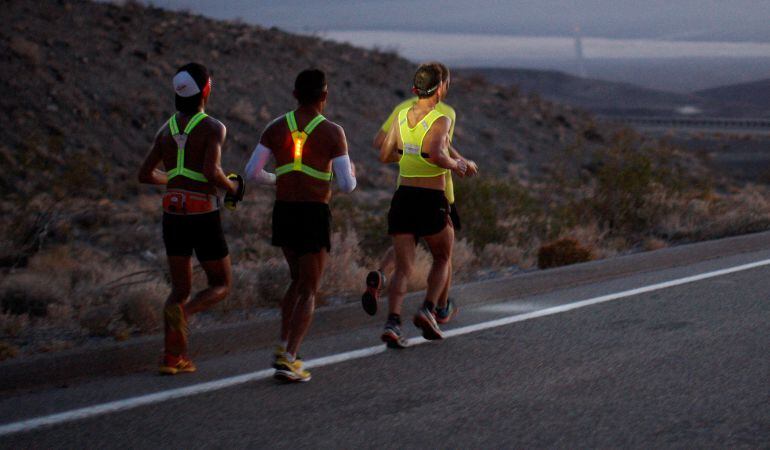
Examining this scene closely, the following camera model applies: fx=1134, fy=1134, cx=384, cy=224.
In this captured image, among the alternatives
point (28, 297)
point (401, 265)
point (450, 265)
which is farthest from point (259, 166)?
point (28, 297)

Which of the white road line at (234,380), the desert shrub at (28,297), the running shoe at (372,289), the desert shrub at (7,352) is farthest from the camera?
the desert shrub at (28,297)

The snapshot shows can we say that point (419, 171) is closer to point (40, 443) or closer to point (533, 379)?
point (533, 379)

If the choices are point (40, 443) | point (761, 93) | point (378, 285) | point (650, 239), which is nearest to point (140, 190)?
point (650, 239)

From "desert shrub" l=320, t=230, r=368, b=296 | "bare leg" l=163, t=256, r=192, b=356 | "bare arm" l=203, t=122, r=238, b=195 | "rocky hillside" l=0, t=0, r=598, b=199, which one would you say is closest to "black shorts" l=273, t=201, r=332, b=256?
"bare arm" l=203, t=122, r=238, b=195

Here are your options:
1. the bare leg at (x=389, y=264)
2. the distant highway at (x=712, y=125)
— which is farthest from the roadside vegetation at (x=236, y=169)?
the distant highway at (x=712, y=125)

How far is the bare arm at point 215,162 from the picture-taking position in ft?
22.6

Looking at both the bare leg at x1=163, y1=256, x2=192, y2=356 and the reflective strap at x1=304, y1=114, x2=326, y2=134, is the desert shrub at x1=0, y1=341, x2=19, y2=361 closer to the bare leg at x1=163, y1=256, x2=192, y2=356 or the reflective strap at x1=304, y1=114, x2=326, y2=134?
the bare leg at x1=163, y1=256, x2=192, y2=356

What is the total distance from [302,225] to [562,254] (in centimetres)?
574

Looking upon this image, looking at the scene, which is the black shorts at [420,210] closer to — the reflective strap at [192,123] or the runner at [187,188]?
the runner at [187,188]

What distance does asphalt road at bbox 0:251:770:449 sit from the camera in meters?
5.71

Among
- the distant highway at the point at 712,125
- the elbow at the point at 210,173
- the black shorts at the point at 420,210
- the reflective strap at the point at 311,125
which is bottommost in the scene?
the distant highway at the point at 712,125

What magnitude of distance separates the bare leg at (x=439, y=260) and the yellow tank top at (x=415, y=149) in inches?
17.9

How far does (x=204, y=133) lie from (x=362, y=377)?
1803 mm

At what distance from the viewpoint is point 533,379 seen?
697 cm
